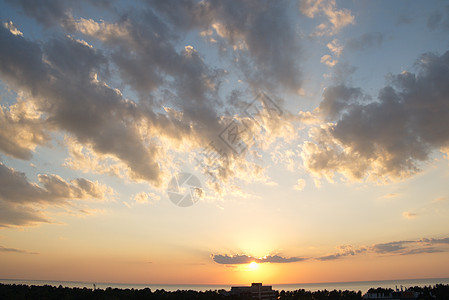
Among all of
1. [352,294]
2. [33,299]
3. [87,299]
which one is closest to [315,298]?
[352,294]

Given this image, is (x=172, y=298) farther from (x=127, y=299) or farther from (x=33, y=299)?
(x=33, y=299)

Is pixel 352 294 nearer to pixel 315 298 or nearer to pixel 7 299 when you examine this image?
pixel 315 298

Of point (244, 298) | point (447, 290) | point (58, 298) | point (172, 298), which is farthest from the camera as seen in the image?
point (58, 298)

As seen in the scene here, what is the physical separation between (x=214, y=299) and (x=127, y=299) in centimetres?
3233

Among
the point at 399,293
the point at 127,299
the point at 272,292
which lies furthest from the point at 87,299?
the point at 399,293

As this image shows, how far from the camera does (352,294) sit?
87875 mm

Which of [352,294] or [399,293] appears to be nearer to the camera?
[399,293]

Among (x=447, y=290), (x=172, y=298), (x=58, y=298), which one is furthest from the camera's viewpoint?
A: (x=58, y=298)

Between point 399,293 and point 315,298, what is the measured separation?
21.1 meters

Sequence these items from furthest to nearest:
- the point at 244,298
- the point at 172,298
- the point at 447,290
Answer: the point at 172,298
the point at 244,298
the point at 447,290

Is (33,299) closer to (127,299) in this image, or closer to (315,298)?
(127,299)

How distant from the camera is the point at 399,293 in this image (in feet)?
263

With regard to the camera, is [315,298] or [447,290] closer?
[447,290]

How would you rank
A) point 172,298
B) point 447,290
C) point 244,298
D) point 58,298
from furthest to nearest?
point 58,298 < point 172,298 < point 244,298 < point 447,290
